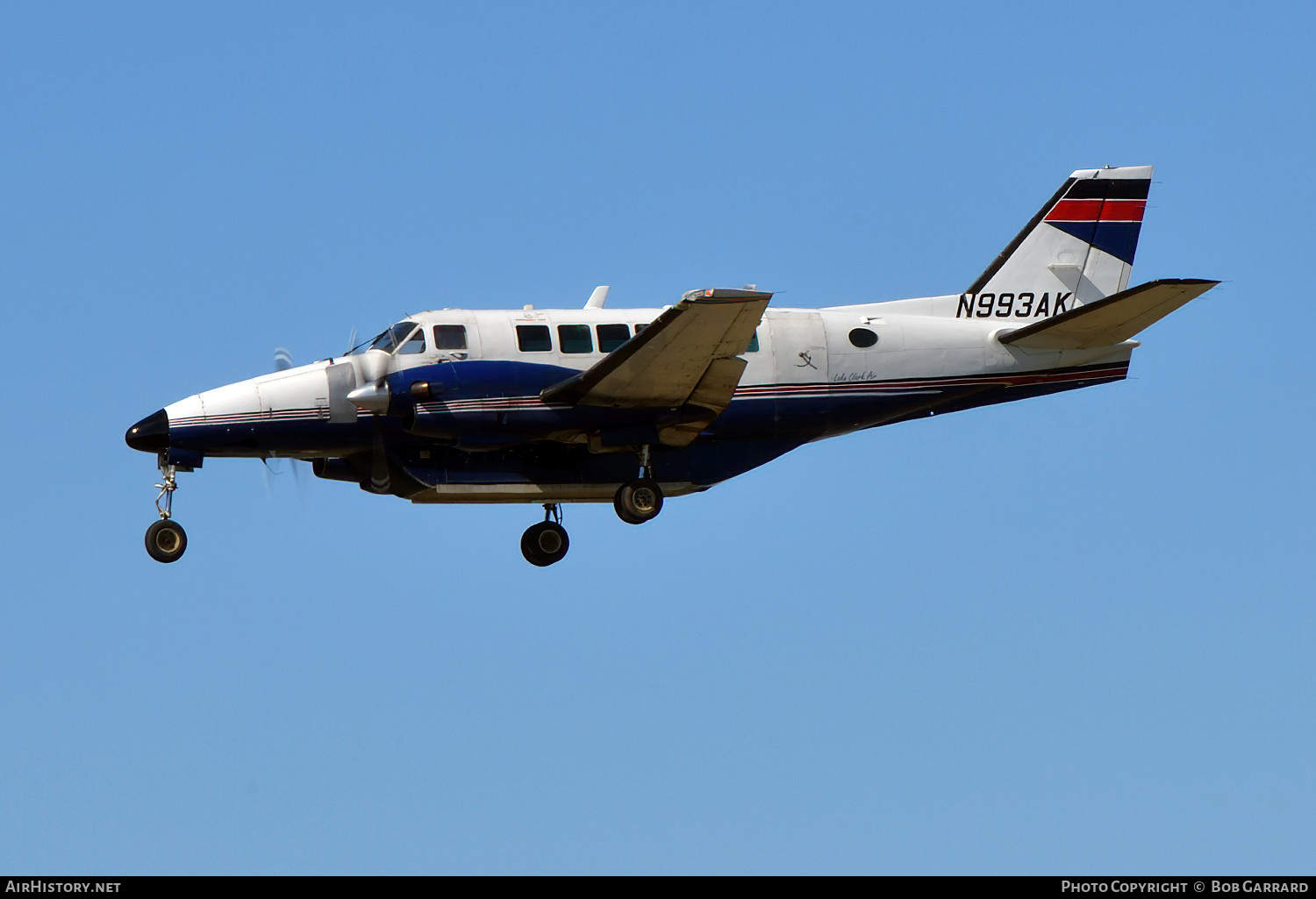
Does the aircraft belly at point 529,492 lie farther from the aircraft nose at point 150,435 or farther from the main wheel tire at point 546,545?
the aircraft nose at point 150,435

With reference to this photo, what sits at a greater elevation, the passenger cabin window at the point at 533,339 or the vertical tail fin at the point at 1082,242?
the vertical tail fin at the point at 1082,242

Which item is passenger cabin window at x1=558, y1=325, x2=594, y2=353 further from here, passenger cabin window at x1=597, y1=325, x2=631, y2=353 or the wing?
the wing

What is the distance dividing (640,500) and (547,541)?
182 centimetres

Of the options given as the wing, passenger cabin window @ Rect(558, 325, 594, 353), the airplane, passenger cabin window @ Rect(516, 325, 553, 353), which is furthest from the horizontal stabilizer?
passenger cabin window @ Rect(516, 325, 553, 353)

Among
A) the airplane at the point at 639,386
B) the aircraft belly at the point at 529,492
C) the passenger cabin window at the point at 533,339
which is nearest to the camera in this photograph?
the airplane at the point at 639,386

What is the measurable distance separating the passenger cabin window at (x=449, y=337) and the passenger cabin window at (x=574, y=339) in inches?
50.7

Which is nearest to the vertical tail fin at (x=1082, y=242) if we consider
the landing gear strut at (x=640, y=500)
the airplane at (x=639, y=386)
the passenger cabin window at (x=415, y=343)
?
the airplane at (x=639, y=386)

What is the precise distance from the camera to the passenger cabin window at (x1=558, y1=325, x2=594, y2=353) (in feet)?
82.7

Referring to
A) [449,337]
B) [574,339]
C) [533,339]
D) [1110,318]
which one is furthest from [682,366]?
[1110,318]

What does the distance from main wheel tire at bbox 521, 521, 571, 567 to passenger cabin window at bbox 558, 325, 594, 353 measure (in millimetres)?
2960

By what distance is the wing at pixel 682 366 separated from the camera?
930 inches

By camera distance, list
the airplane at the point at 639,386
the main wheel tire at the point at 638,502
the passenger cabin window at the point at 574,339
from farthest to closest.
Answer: the main wheel tire at the point at 638,502
the passenger cabin window at the point at 574,339
the airplane at the point at 639,386

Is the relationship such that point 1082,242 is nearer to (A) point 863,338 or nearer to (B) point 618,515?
(A) point 863,338
